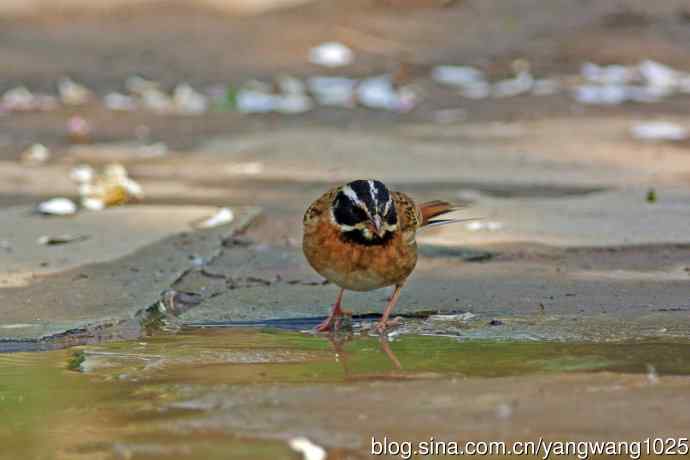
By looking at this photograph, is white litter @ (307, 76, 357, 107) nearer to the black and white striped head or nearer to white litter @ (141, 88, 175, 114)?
white litter @ (141, 88, 175, 114)

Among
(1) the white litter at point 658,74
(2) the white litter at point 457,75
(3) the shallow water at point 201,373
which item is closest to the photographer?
(3) the shallow water at point 201,373

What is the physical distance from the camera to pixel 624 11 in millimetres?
18312

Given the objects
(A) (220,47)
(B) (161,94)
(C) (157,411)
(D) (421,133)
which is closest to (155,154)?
(D) (421,133)

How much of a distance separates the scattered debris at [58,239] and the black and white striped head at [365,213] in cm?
225

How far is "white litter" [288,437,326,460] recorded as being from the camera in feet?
12.6

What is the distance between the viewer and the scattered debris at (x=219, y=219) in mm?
8094

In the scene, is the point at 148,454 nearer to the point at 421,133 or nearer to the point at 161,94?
the point at 421,133

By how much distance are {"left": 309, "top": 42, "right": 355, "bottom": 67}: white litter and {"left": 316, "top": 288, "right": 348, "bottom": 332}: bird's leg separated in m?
10.4

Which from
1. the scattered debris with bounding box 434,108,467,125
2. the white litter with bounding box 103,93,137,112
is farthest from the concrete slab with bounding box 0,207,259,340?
the white litter with bounding box 103,93,137,112

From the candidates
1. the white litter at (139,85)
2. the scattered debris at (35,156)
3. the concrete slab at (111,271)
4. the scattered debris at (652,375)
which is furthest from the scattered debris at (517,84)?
the scattered debris at (652,375)

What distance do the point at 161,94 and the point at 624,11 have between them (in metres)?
6.67

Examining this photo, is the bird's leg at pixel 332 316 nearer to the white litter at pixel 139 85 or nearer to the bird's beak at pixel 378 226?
the bird's beak at pixel 378 226

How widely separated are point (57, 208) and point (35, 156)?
122 inches

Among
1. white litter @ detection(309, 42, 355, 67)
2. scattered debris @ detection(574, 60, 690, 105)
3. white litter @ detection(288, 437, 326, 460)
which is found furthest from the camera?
white litter @ detection(309, 42, 355, 67)
